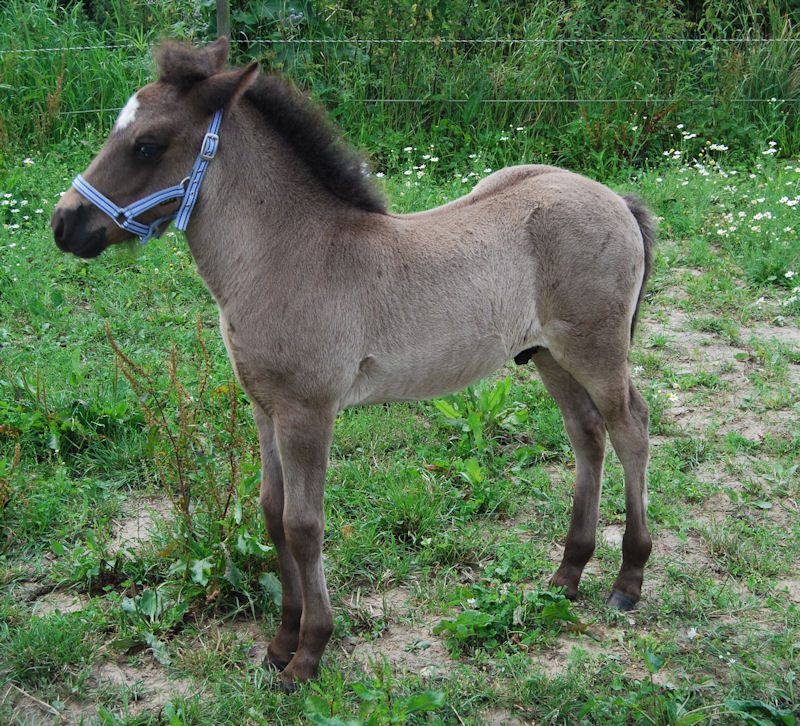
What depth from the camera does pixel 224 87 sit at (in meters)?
2.69

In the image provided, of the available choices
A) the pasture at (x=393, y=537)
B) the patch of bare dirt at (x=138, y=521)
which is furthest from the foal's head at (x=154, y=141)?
the patch of bare dirt at (x=138, y=521)

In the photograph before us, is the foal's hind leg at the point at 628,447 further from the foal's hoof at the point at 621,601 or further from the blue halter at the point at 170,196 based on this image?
the blue halter at the point at 170,196

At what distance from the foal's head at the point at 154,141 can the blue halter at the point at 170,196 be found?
0.06 ft

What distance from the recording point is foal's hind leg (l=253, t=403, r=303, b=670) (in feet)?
10.3

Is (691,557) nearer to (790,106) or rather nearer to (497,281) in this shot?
(497,281)

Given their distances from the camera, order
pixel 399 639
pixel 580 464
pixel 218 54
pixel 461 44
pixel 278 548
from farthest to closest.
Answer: pixel 461 44, pixel 580 464, pixel 399 639, pixel 278 548, pixel 218 54

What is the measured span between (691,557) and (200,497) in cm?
224

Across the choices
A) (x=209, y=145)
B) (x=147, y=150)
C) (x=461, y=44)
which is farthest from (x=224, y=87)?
(x=461, y=44)

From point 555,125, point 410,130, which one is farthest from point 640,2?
point 410,130

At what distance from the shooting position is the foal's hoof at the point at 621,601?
3461 millimetres

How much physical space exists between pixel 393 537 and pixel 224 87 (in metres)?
2.09

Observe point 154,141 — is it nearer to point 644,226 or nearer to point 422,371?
point 422,371

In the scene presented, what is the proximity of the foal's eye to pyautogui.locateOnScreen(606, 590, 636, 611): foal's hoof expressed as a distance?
249 cm

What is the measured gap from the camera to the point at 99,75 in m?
7.35
